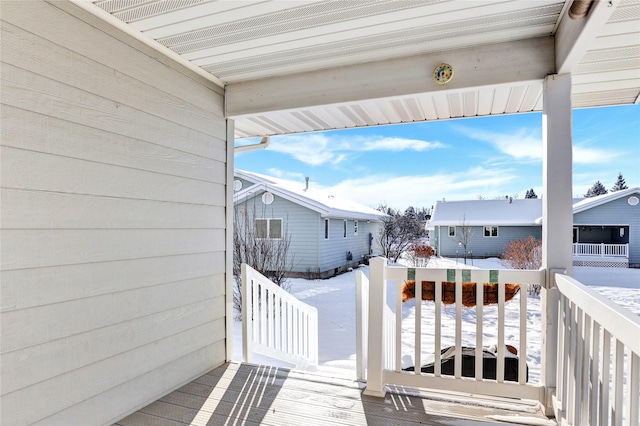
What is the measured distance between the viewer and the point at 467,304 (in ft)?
8.32

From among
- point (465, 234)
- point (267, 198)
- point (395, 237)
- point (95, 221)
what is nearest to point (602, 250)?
point (465, 234)

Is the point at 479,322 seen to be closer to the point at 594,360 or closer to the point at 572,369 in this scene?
the point at 572,369

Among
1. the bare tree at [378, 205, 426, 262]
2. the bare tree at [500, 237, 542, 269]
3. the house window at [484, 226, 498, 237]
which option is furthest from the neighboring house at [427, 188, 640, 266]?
the bare tree at [500, 237, 542, 269]

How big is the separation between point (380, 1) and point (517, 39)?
3.47ft

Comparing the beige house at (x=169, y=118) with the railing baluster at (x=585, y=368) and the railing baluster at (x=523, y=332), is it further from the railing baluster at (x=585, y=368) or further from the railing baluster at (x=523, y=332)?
the railing baluster at (x=585, y=368)

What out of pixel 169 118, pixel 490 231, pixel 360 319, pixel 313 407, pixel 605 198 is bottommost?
pixel 313 407

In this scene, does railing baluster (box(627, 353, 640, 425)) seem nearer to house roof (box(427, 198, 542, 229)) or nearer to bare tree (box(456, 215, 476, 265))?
house roof (box(427, 198, 542, 229))

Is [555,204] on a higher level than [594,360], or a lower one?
higher

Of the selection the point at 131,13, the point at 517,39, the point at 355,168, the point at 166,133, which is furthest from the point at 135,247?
the point at 355,168

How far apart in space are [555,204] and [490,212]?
15.4m

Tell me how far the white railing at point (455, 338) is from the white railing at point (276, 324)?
1245 mm

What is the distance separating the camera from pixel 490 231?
1614 centimetres

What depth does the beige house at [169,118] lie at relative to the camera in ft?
5.50

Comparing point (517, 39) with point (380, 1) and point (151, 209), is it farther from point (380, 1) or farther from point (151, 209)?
point (151, 209)
